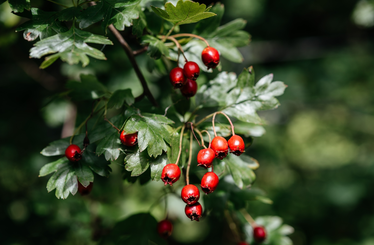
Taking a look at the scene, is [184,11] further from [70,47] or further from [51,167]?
[51,167]

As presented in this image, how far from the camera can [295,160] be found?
4504 millimetres

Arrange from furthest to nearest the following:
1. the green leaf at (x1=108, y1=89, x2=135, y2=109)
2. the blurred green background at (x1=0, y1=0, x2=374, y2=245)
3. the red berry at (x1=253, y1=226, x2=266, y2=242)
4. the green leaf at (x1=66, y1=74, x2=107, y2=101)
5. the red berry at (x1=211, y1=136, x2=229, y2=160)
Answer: the blurred green background at (x1=0, y1=0, x2=374, y2=245) < the red berry at (x1=253, y1=226, x2=266, y2=242) < the green leaf at (x1=66, y1=74, x2=107, y2=101) < the green leaf at (x1=108, y1=89, x2=135, y2=109) < the red berry at (x1=211, y1=136, x2=229, y2=160)

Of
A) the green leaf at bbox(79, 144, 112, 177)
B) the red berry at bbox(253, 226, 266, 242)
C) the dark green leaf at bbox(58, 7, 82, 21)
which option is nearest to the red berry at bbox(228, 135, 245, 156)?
the green leaf at bbox(79, 144, 112, 177)

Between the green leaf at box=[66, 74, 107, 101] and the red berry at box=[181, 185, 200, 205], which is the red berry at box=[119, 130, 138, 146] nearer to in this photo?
the red berry at box=[181, 185, 200, 205]

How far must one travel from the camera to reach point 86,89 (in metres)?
1.12

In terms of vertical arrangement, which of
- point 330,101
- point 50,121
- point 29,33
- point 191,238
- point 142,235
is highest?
point 29,33

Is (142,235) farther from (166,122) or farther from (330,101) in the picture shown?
(330,101)

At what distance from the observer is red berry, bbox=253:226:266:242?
1.40 m

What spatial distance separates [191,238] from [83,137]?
9.59 ft

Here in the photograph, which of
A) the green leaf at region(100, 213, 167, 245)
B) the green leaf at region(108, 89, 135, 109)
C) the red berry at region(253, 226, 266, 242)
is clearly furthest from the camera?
the red berry at region(253, 226, 266, 242)

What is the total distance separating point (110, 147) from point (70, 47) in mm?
334

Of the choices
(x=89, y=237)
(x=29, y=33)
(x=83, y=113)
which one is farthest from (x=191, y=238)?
(x=29, y=33)

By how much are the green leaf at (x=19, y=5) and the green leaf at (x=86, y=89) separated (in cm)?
38

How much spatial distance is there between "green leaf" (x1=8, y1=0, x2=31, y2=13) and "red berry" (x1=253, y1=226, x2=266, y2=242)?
1413mm
